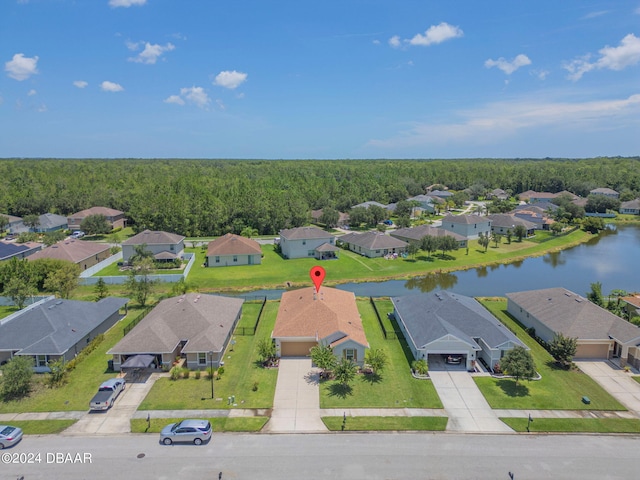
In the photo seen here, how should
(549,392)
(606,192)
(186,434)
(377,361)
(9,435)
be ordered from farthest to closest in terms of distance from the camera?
(606,192) → (377,361) → (549,392) → (186,434) → (9,435)

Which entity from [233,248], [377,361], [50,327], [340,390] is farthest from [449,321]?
[233,248]

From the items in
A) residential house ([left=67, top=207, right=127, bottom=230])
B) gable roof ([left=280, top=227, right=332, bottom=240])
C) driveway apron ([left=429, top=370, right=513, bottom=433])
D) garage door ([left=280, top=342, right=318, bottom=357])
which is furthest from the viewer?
residential house ([left=67, top=207, right=127, bottom=230])

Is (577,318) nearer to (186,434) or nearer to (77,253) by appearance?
(186,434)

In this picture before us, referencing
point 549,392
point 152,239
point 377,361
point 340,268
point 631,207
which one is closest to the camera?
point 549,392

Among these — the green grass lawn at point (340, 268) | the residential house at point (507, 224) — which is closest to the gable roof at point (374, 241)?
the green grass lawn at point (340, 268)

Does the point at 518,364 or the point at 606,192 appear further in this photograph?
the point at 606,192

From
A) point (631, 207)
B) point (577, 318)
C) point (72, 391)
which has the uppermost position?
point (631, 207)

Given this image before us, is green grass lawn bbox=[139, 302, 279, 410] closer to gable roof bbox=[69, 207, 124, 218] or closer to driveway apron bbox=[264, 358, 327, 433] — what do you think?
driveway apron bbox=[264, 358, 327, 433]

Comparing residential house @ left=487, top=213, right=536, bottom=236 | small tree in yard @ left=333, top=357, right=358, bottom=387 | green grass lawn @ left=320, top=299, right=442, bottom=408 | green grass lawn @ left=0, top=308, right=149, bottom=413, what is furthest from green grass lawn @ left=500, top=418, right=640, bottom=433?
residential house @ left=487, top=213, right=536, bottom=236

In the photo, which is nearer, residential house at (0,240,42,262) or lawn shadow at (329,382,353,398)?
lawn shadow at (329,382,353,398)
